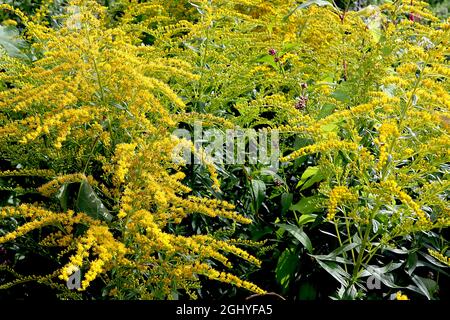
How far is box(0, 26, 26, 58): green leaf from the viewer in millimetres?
3716

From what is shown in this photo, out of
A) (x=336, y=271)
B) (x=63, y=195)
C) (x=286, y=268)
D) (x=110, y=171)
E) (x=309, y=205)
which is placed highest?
(x=110, y=171)

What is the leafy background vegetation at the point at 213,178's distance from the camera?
2.45 meters

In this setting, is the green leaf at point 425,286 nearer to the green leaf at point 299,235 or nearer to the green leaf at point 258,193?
the green leaf at point 299,235

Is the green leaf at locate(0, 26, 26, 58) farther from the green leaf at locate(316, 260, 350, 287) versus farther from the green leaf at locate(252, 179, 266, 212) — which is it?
the green leaf at locate(316, 260, 350, 287)

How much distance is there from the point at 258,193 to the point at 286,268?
352 millimetres

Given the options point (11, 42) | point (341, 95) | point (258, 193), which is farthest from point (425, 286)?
point (11, 42)

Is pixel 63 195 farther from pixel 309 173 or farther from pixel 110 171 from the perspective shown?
pixel 309 173

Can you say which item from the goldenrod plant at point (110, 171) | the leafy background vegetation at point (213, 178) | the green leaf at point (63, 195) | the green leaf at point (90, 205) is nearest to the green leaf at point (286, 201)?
the leafy background vegetation at point (213, 178)

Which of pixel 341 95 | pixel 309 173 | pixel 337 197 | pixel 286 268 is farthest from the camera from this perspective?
pixel 341 95

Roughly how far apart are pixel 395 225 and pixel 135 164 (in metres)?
1.18

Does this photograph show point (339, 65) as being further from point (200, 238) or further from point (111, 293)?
point (111, 293)

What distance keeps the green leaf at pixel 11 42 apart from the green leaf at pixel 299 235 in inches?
74.0

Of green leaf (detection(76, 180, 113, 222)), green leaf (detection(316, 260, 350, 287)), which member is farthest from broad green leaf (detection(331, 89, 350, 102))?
green leaf (detection(76, 180, 113, 222))

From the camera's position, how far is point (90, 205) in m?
2.48
